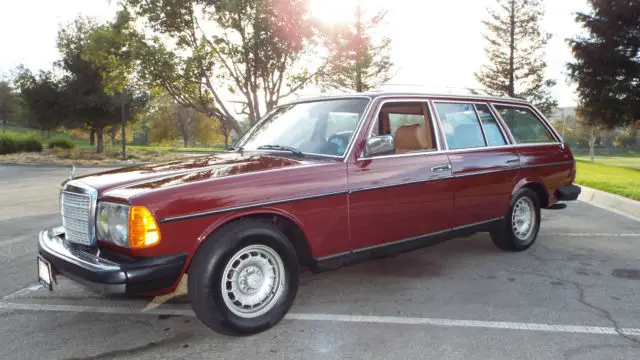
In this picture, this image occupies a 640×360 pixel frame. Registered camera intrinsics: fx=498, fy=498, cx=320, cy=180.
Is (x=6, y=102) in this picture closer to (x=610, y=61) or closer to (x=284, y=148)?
(x=610, y=61)

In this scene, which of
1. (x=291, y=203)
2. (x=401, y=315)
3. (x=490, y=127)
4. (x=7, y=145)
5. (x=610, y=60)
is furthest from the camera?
(x=610, y=60)

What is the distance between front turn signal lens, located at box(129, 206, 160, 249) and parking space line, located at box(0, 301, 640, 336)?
40.8 inches

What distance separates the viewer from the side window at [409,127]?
4707mm

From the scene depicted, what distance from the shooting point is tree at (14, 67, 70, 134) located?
3006 cm

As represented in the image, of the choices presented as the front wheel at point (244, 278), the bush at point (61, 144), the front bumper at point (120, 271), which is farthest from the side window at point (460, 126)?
the bush at point (61, 144)

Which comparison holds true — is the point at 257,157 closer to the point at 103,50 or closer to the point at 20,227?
the point at 20,227

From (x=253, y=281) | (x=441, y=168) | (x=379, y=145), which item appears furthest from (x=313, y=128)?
(x=253, y=281)

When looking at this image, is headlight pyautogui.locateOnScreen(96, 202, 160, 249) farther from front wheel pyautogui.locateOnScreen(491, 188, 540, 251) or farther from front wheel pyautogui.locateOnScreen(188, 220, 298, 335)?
front wheel pyautogui.locateOnScreen(491, 188, 540, 251)

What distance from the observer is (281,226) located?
3.72 meters

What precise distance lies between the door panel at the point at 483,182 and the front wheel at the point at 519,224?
19 centimetres

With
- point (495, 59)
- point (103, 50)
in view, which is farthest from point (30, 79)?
point (495, 59)

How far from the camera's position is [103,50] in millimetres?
22219

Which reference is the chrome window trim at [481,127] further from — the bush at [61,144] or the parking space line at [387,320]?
the bush at [61,144]

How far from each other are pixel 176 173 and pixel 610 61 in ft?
115
